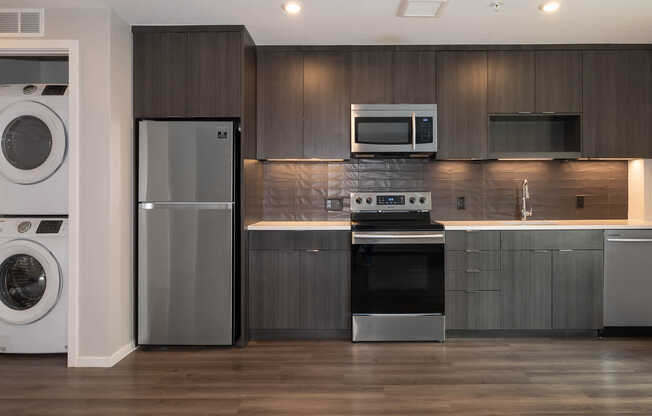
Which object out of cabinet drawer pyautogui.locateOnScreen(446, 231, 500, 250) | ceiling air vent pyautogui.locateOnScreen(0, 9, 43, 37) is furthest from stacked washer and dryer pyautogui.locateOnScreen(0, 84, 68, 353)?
cabinet drawer pyautogui.locateOnScreen(446, 231, 500, 250)

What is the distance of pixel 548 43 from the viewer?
420 centimetres

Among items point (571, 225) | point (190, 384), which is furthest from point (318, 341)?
point (571, 225)

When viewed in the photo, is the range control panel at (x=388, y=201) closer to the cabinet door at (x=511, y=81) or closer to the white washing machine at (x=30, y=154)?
the cabinet door at (x=511, y=81)

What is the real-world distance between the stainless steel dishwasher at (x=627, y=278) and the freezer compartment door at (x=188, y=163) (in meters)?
2.96

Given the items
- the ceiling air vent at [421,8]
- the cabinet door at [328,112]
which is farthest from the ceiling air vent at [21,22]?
the ceiling air vent at [421,8]

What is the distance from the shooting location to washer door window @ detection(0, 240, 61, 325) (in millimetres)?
3484

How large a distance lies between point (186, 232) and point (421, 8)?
2223mm

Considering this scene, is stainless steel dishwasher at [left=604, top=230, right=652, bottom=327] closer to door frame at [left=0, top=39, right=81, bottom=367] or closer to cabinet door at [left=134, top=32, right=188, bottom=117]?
cabinet door at [left=134, top=32, right=188, bottom=117]

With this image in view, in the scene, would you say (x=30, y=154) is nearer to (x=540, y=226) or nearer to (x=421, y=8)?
(x=421, y=8)

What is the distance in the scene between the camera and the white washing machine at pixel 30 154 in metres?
3.50

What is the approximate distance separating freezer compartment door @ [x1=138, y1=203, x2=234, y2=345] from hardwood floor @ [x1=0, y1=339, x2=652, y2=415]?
0.55 feet

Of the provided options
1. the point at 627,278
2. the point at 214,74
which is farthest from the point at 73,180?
the point at 627,278

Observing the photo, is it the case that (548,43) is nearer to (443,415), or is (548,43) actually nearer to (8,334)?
(443,415)

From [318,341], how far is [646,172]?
3114mm
